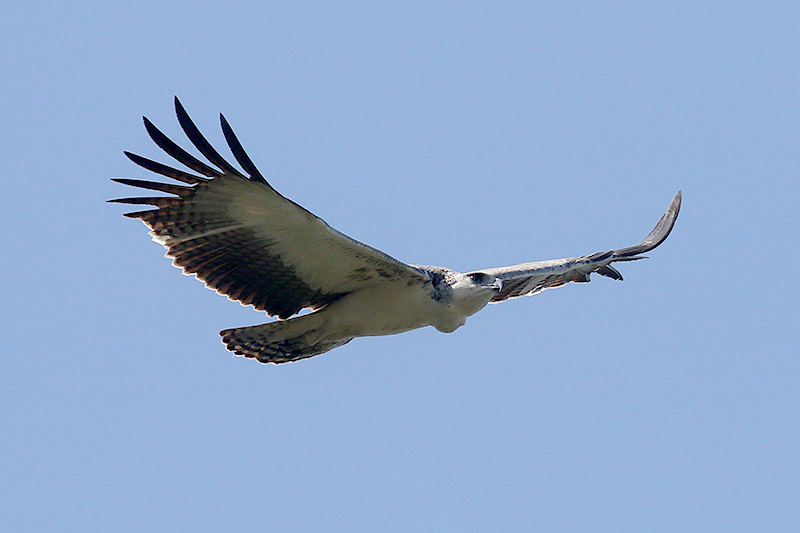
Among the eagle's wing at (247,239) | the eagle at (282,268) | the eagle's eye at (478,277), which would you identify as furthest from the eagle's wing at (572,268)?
the eagle's wing at (247,239)

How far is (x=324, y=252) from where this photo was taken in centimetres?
997

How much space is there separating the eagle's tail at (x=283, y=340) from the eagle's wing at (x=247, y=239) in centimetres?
15

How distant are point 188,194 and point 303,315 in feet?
6.02

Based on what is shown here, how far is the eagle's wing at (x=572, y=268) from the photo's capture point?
11438 millimetres

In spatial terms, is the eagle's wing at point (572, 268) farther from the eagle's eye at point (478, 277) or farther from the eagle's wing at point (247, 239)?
the eagle's wing at point (247, 239)

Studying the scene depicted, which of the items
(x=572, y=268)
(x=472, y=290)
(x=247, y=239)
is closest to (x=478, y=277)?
(x=472, y=290)

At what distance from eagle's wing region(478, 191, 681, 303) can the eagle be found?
40mm

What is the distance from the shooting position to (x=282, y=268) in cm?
1025

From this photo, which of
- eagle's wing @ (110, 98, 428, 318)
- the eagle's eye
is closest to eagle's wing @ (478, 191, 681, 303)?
the eagle's eye

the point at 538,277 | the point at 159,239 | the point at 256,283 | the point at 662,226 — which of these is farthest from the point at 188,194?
the point at 662,226

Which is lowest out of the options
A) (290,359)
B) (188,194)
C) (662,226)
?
(290,359)

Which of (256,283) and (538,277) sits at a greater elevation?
(538,277)

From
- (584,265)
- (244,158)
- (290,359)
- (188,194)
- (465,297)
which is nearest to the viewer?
(244,158)

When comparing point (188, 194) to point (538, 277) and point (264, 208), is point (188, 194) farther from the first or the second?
point (538, 277)
